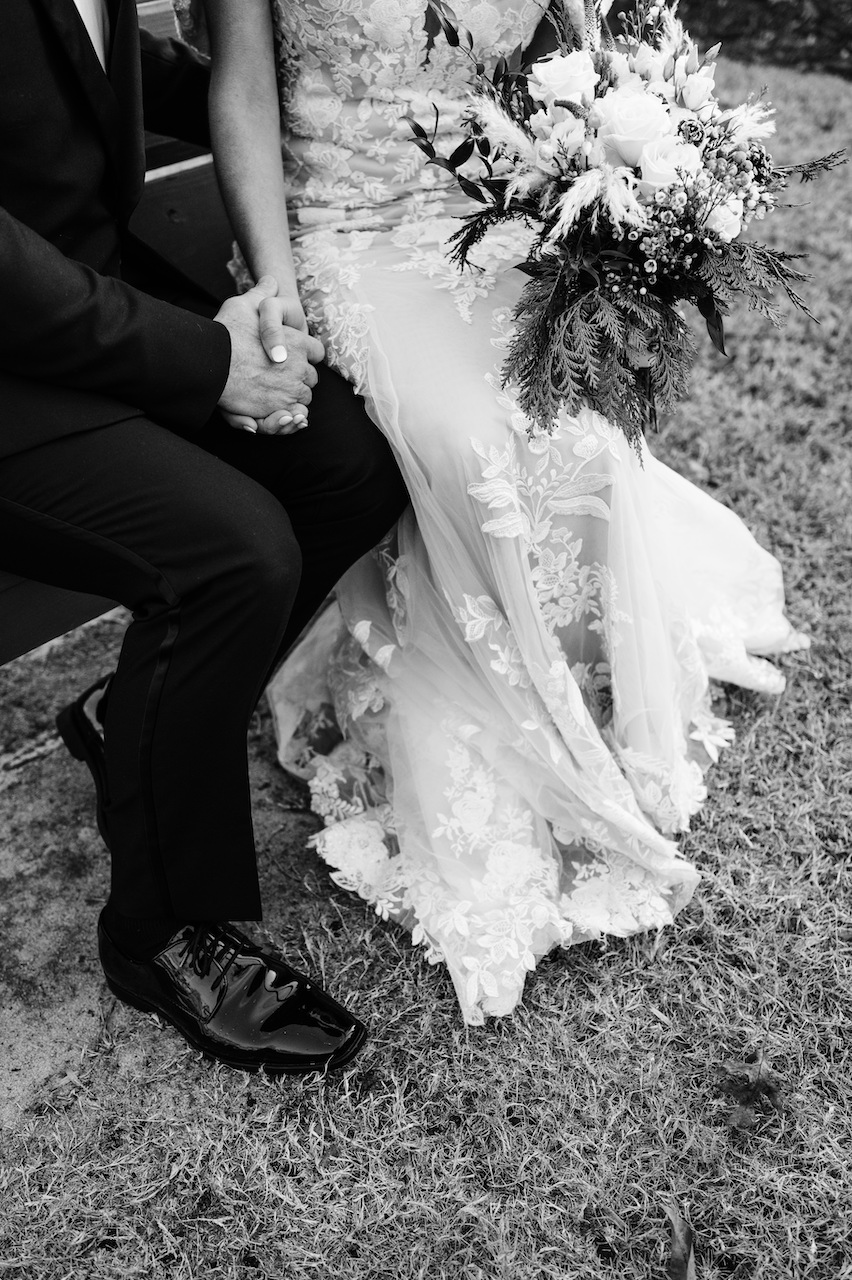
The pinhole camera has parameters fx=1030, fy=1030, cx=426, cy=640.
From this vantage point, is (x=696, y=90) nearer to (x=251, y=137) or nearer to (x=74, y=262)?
(x=251, y=137)

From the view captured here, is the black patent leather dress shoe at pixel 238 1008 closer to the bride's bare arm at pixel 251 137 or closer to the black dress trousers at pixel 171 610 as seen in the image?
the black dress trousers at pixel 171 610

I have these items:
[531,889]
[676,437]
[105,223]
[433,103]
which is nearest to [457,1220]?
[531,889]

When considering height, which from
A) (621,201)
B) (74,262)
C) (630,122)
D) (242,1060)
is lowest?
(242,1060)

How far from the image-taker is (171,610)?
69.1 inches

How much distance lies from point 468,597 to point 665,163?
847mm

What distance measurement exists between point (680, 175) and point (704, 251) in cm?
14

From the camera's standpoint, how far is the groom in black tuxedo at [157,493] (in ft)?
5.64

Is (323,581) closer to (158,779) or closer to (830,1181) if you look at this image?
(158,779)

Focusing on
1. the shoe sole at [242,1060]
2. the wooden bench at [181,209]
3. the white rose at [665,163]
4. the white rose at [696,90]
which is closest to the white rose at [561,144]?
the white rose at [665,163]

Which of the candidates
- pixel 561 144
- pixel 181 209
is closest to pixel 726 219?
pixel 561 144

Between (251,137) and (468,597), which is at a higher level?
(251,137)

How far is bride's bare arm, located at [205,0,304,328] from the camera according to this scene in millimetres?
2121

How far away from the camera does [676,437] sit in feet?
11.8

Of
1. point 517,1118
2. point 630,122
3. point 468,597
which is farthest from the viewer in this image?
point 468,597
